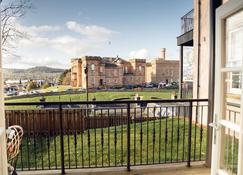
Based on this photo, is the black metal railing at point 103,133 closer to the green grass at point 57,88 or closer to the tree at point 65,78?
the green grass at point 57,88

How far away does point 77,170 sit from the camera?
8.63ft

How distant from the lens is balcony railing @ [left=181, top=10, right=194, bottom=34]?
7.32m

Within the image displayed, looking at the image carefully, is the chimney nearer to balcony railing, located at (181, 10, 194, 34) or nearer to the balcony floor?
balcony railing, located at (181, 10, 194, 34)

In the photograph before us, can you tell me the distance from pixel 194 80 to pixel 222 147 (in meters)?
5.21

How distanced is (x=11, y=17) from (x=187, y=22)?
20.1ft

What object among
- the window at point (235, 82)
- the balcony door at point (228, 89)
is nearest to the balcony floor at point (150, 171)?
the balcony door at point (228, 89)

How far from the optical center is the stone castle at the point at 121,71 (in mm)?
8398

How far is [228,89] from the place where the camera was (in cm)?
172

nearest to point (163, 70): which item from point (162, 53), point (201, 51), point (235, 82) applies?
point (162, 53)

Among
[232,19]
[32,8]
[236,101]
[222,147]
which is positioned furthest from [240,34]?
[32,8]

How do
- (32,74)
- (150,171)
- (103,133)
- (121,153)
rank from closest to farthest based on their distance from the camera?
1. (150,171)
2. (121,153)
3. (103,133)
4. (32,74)

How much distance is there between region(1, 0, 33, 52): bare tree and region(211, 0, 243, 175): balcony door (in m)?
4.32

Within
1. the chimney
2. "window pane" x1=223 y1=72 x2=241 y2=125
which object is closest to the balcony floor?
"window pane" x1=223 y1=72 x2=241 y2=125

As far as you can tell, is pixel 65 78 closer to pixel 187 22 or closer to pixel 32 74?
pixel 32 74
